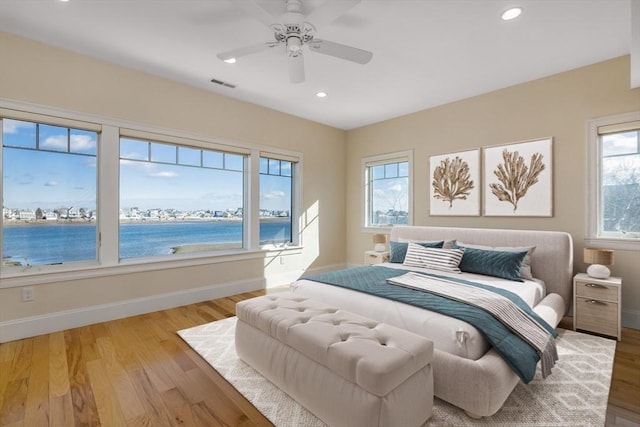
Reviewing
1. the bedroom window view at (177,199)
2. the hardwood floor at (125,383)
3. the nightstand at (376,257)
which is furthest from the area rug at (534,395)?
the nightstand at (376,257)

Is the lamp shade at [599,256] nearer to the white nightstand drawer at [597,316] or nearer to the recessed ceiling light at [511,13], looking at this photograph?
the white nightstand drawer at [597,316]

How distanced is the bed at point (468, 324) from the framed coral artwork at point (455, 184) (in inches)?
16.3

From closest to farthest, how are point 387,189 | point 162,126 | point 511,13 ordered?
point 511,13, point 162,126, point 387,189

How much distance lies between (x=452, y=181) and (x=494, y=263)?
1586 millimetres

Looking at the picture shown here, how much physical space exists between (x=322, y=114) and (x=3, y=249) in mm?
4356

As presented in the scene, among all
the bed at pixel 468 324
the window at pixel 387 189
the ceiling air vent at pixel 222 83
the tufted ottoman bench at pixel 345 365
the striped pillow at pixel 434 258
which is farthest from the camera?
the window at pixel 387 189

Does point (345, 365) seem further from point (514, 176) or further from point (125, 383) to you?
point (514, 176)

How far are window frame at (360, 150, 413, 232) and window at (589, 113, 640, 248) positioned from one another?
225 centimetres

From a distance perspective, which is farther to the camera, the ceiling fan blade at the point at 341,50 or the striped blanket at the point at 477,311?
the ceiling fan blade at the point at 341,50

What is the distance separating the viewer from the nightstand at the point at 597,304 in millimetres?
2887

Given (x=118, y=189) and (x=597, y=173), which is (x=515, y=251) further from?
(x=118, y=189)

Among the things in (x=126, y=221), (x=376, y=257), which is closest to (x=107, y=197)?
(x=126, y=221)

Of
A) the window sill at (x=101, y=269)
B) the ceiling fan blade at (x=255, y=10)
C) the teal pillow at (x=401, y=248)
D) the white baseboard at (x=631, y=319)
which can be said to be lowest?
the white baseboard at (x=631, y=319)

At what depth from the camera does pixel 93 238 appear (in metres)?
3.38
